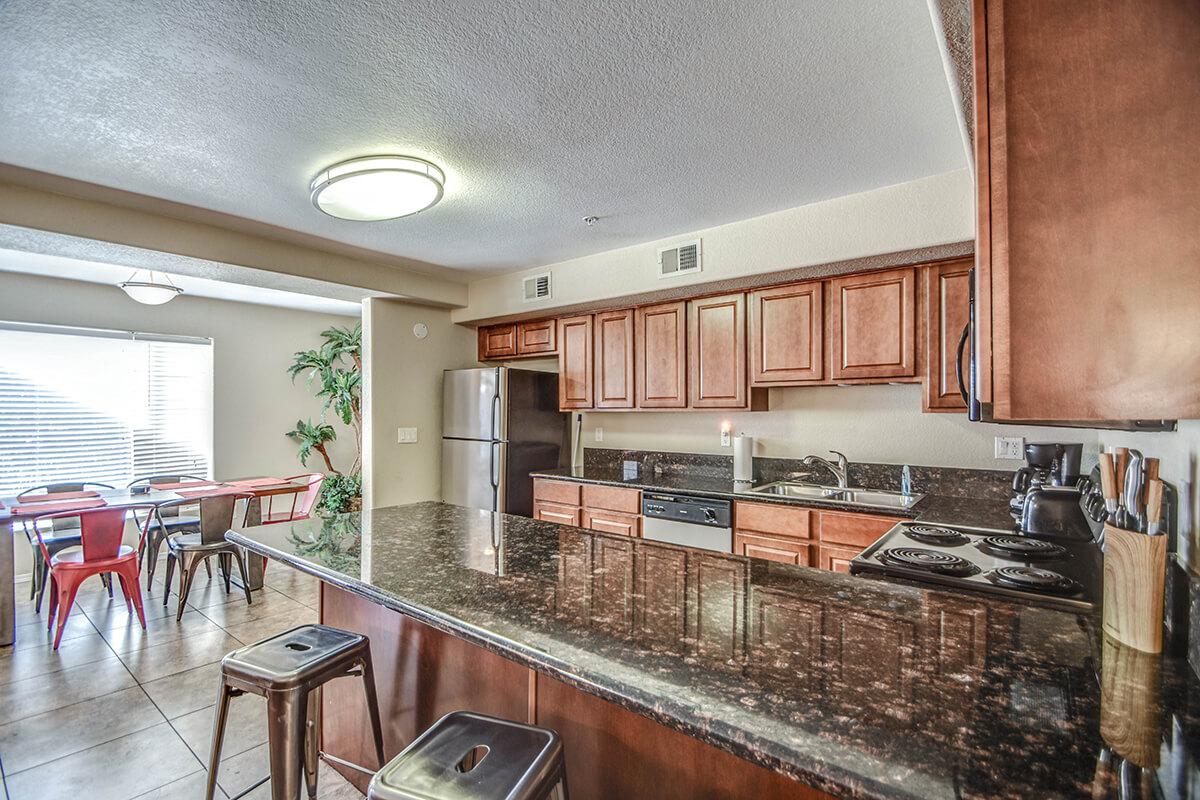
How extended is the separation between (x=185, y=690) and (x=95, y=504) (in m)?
1.70

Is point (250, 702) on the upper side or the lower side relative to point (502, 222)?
lower

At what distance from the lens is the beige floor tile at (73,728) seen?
2207 millimetres

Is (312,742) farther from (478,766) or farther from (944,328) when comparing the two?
(944,328)

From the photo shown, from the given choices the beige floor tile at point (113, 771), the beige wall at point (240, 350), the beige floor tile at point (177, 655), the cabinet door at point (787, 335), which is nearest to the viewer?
the beige floor tile at point (113, 771)

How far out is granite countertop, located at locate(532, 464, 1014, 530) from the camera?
2408 millimetres

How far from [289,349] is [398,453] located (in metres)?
2.80

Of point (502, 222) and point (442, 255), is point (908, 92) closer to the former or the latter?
point (502, 222)

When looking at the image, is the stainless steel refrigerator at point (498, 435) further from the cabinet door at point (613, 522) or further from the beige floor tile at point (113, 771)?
the beige floor tile at point (113, 771)

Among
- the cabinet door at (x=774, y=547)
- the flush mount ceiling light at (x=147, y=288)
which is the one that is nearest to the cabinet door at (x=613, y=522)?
the cabinet door at (x=774, y=547)

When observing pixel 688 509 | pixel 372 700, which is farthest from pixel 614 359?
pixel 372 700

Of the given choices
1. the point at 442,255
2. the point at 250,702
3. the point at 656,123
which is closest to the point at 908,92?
the point at 656,123

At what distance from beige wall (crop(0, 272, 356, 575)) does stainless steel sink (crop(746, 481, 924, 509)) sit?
17.1 feet

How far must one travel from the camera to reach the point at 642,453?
13.7 ft

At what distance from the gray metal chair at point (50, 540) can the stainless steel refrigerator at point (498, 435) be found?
2.48 meters
